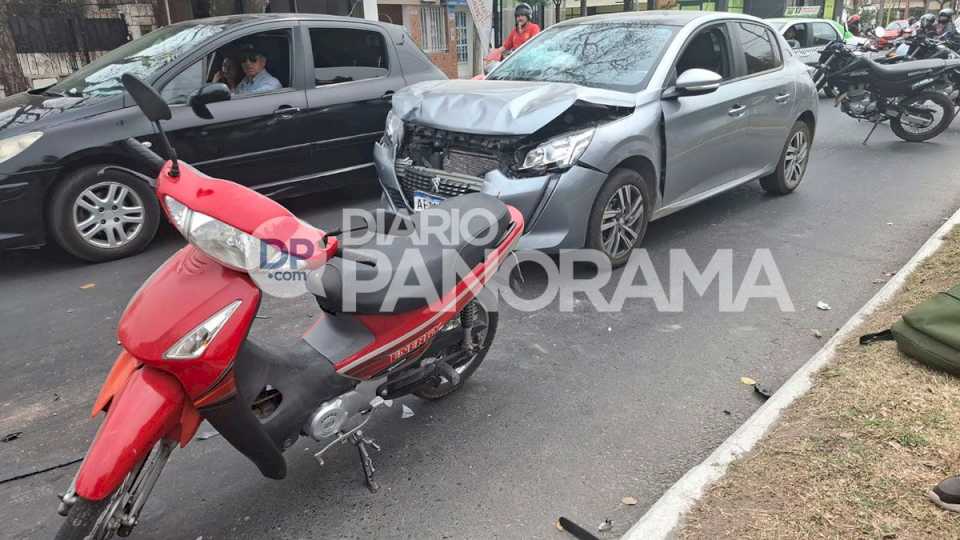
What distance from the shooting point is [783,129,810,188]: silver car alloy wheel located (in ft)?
22.0

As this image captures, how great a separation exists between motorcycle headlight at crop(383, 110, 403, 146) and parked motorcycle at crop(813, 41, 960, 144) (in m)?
7.60

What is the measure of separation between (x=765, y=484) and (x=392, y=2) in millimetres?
15421

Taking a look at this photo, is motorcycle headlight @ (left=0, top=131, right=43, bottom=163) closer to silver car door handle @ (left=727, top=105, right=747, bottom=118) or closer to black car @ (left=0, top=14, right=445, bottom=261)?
black car @ (left=0, top=14, right=445, bottom=261)

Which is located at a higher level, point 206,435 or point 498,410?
point 206,435

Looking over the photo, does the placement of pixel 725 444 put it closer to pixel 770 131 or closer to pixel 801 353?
pixel 801 353

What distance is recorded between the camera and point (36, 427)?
3.13 metres

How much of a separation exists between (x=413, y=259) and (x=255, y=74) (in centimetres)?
391

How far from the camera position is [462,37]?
18250 mm

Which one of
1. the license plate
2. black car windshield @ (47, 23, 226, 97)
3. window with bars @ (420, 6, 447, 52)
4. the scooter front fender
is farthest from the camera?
window with bars @ (420, 6, 447, 52)

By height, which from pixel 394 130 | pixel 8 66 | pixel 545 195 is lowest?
pixel 545 195

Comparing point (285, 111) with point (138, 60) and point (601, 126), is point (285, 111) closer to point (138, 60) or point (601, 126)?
point (138, 60)

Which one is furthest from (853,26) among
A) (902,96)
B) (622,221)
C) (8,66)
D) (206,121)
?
(8,66)

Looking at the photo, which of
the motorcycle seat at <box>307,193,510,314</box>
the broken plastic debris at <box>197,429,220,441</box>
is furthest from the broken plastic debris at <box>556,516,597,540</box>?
the broken plastic debris at <box>197,429,220,441</box>

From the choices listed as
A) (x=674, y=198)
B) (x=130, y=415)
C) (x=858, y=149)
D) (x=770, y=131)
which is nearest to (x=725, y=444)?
(x=130, y=415)
